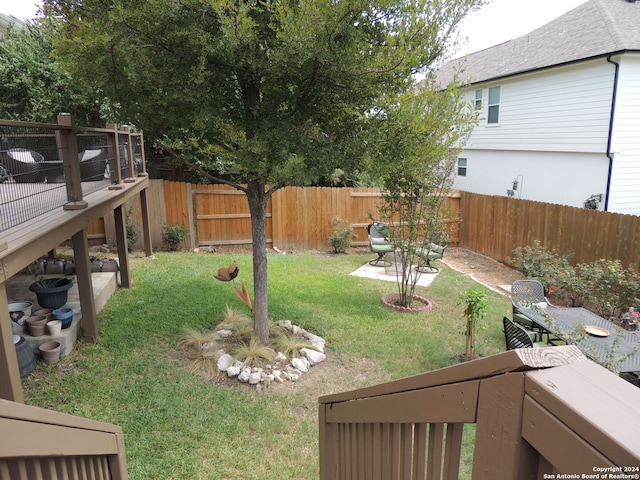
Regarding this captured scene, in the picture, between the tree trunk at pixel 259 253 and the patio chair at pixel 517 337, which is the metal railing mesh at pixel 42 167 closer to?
the tree trunk at pixel 259 253

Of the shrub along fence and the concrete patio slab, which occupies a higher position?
the shrub along fence

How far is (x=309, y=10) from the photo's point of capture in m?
3.96

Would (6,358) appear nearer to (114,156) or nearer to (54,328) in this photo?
(54,328)

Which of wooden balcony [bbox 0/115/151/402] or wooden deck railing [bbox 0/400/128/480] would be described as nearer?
wooden deck railing [bbox 0/400/128/480]

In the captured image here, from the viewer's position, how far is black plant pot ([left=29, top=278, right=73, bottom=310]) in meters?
6.72

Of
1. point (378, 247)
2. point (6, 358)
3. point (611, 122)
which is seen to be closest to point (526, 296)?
point (378, 247)

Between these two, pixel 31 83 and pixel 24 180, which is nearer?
pixel 24 180

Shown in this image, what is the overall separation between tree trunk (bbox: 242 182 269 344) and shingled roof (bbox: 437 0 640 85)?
6163 millimetres

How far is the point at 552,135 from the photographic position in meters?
12.8

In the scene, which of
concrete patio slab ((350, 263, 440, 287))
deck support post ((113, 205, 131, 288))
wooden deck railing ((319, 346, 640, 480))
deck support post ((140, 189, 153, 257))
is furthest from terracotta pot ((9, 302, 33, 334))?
concrete patio slab ((350, 263, 440, 287))

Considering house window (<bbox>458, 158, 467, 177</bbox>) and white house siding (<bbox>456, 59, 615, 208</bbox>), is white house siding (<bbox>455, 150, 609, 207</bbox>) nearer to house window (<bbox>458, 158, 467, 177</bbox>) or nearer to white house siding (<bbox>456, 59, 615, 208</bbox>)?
white house siding (<bbox>456, 59, 615, 208</bbox>)

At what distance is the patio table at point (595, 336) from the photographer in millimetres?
4660

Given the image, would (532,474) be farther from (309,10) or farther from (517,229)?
(517,229)

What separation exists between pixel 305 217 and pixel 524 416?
40.4 ft
